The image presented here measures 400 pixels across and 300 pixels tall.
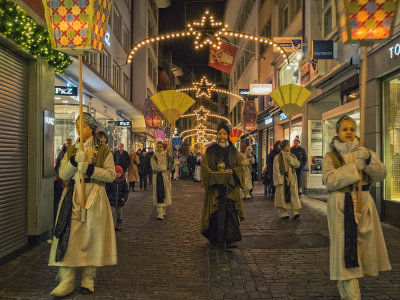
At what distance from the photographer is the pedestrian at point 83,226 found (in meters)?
4.48

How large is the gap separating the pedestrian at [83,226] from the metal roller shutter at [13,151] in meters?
1.99

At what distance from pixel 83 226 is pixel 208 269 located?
6.34 feet

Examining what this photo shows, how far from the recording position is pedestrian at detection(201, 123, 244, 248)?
6.91 m

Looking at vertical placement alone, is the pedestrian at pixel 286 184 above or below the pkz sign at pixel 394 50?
below

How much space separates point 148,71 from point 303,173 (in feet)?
70.0

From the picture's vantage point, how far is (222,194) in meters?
7.07

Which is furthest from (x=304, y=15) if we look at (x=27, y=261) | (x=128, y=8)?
(x=128, y=8)

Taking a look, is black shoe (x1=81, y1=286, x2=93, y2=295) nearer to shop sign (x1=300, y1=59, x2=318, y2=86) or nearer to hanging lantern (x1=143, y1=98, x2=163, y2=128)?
shop sign (x1=300, y1=59, x2=318, y2=86)

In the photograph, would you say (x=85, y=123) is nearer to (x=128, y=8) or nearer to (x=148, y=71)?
(x=128, y=8)

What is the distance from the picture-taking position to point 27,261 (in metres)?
6.03

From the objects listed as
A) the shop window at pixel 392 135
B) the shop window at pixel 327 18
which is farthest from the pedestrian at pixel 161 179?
the shop window at pixel 327 18

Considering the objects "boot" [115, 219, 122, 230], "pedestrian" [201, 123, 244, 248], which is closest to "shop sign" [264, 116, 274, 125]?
"boot" [115, 219, 122, 230]

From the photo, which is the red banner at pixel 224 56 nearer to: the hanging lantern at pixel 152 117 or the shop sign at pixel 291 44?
the shop sign at pixel 291 44

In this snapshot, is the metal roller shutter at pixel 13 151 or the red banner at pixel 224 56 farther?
the red banner at pixel 224 56
